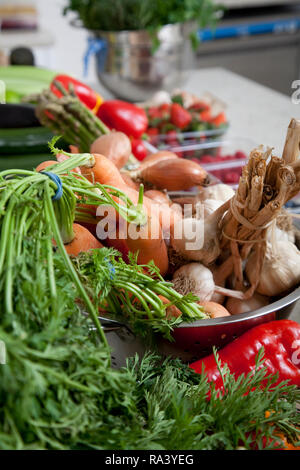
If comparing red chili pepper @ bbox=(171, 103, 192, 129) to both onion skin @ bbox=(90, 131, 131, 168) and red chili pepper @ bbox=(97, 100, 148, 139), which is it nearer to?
red chili pepper @ bbox=(97, 100, 148, 139)

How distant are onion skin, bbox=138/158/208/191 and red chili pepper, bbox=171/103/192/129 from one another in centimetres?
72

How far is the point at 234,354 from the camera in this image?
28.8 inches

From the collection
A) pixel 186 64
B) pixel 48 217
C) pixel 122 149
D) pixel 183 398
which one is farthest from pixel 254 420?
pixel 186 64

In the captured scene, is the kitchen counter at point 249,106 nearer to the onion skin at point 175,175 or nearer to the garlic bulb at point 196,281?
the onion skin at point 175,175

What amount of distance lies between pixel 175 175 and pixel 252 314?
1.04 ft

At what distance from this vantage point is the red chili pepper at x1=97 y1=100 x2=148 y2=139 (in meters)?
1.43

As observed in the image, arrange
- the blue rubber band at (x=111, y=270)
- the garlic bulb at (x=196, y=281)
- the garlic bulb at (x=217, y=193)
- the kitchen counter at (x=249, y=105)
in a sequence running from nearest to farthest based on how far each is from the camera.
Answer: the blue rubber band at (x=111, y=270) → the garlic bulb at (x=196, y=281) → the garlic bulb at (x=217, y=193) → the kitchen counter at (x=249, y=105)

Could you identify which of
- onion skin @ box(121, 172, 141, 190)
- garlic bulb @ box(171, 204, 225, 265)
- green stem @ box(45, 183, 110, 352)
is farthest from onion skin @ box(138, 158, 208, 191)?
green stem @ box(45, 183, 110, 352)

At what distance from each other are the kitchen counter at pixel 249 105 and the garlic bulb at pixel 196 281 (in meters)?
0.85

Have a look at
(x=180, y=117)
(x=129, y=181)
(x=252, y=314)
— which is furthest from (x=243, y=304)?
(x=180, y=117)

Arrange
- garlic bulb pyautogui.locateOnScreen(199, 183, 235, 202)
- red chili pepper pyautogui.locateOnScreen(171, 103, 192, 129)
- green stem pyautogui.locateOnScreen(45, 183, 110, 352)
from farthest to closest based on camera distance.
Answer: red chili pepper pyautogui.locateOnScreen(171, 103, 192, 129)
garlic bulb pyautogui.locateOnScreen(199, 183, 235, 202)
green stem pyautogui.locateOnScreen(45, 183, 110, 352)

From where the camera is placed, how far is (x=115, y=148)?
0.95 metres

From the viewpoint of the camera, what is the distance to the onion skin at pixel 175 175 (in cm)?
94

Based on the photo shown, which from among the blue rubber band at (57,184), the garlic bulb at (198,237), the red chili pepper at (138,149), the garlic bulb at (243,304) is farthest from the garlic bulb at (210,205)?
the red chili pepper at (138,149)
